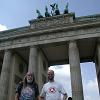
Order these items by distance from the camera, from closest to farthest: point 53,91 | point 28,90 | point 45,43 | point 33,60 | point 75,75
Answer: point 28,90 < point 53,91 < point 75,75 < point 33,60 < point 45,43

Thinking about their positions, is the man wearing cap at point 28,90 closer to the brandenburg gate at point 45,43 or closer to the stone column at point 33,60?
the brandenburg gate at point 45,43

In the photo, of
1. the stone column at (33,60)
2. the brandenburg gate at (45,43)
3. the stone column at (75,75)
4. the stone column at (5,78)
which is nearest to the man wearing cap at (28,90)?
the stone column at (75,75)

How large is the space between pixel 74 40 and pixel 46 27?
5121mm

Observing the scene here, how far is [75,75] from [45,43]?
7450 mm

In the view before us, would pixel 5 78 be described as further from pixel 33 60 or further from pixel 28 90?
pixel 28 90

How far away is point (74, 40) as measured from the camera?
2739cm

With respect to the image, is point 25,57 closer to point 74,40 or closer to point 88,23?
point 74,40

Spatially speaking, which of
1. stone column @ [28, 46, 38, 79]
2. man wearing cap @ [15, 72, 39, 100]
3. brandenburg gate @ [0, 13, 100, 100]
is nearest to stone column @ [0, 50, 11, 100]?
brandenburg gate @ [0, 13, 100, 100]

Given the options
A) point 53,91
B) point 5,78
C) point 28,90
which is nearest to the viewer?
point 28,90

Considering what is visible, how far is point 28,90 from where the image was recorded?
6.77 meters

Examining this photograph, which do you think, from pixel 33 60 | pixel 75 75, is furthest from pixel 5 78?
pixel 75 75

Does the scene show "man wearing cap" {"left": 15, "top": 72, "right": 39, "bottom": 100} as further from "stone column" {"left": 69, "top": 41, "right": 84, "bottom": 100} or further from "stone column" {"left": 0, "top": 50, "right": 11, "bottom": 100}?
"stone column" {"left": 0, "top": 50, "right": 11, "bottom": 100}

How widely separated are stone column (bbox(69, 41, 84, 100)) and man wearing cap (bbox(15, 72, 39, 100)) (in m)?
17.4

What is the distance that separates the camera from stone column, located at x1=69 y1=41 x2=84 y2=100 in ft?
76.9
